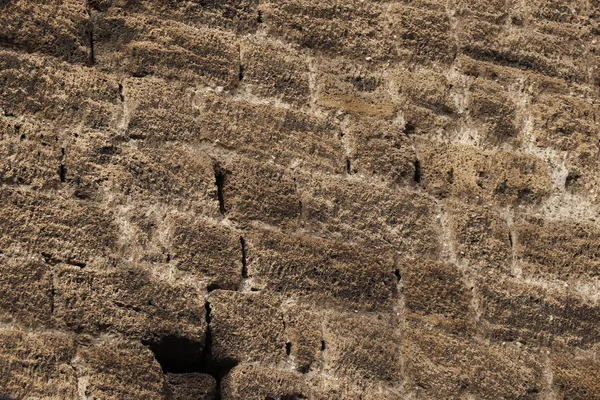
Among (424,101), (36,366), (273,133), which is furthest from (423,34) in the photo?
(36,366)

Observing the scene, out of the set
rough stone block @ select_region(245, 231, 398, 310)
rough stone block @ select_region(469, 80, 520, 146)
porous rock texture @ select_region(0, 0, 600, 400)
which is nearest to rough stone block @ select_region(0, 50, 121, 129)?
porous rock texture @ select_region(0, 0, 600, 400)

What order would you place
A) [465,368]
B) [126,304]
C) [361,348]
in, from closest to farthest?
[126,304] → [361,348] → [465,368]

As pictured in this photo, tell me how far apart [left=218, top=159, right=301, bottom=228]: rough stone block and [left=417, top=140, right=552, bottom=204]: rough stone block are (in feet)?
1.59

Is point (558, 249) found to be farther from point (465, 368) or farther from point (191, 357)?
point (191, 357)

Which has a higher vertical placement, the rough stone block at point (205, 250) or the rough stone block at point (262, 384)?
the rough stone block at point (205, 250)

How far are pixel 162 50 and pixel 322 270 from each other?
83cm

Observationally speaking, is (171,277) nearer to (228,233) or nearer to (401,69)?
(228,233)

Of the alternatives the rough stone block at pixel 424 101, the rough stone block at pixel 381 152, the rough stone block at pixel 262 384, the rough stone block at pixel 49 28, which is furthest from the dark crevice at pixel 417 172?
the rough stone block at pixel 49 28

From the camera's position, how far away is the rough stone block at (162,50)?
4008 millimetres

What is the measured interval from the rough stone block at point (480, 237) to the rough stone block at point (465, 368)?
27 cm

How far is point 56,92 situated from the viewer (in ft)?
12.6

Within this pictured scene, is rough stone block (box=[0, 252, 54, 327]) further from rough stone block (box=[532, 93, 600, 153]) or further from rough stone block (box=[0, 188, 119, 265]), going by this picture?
rough stone block (box=[532, 93, 600, 153])

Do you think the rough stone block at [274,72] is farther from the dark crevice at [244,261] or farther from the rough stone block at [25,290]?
the rough stone block at [25,290]

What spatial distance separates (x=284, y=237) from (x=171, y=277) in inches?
15.3
